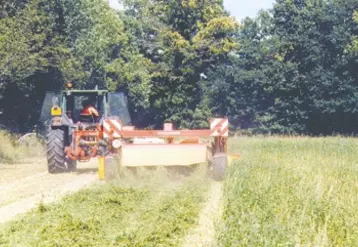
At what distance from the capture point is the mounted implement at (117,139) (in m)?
13.8

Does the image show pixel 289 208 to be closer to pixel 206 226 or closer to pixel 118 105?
pixel 206 226

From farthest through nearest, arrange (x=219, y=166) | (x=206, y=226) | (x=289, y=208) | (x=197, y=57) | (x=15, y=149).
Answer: (x=197, y=57), (x=15, y=149), (x=219, y=166), (x=289, y=208), (x=206, y=226)

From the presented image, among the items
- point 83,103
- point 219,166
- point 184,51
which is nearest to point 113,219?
point 219,166

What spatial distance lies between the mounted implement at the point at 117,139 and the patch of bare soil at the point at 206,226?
10.8ft

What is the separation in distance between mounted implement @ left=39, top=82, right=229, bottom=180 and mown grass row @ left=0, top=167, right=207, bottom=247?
1.99 metres

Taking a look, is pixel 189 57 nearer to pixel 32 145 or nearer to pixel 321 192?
pixel 32 145

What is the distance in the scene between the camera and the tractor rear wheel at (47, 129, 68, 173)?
16062mm

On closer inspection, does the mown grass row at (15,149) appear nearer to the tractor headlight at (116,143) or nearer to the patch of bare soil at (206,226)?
the tractor headlight at (116,143)

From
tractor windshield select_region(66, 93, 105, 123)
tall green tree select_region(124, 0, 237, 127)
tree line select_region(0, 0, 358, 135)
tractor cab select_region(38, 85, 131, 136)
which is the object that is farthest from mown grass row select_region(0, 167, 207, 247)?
tall green tree select_region(124, 0, 237, 127)

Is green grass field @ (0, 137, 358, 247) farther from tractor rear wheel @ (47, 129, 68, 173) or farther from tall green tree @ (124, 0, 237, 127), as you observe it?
tall green tree @ (124, 0, 237, 127)

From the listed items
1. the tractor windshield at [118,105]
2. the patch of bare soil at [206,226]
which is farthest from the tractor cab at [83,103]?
the patch of bare soil at [206,226]

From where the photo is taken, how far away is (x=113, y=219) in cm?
834

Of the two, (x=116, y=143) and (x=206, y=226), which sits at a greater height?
(x=116, y=143)

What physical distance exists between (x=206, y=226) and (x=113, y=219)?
50.9 inches
